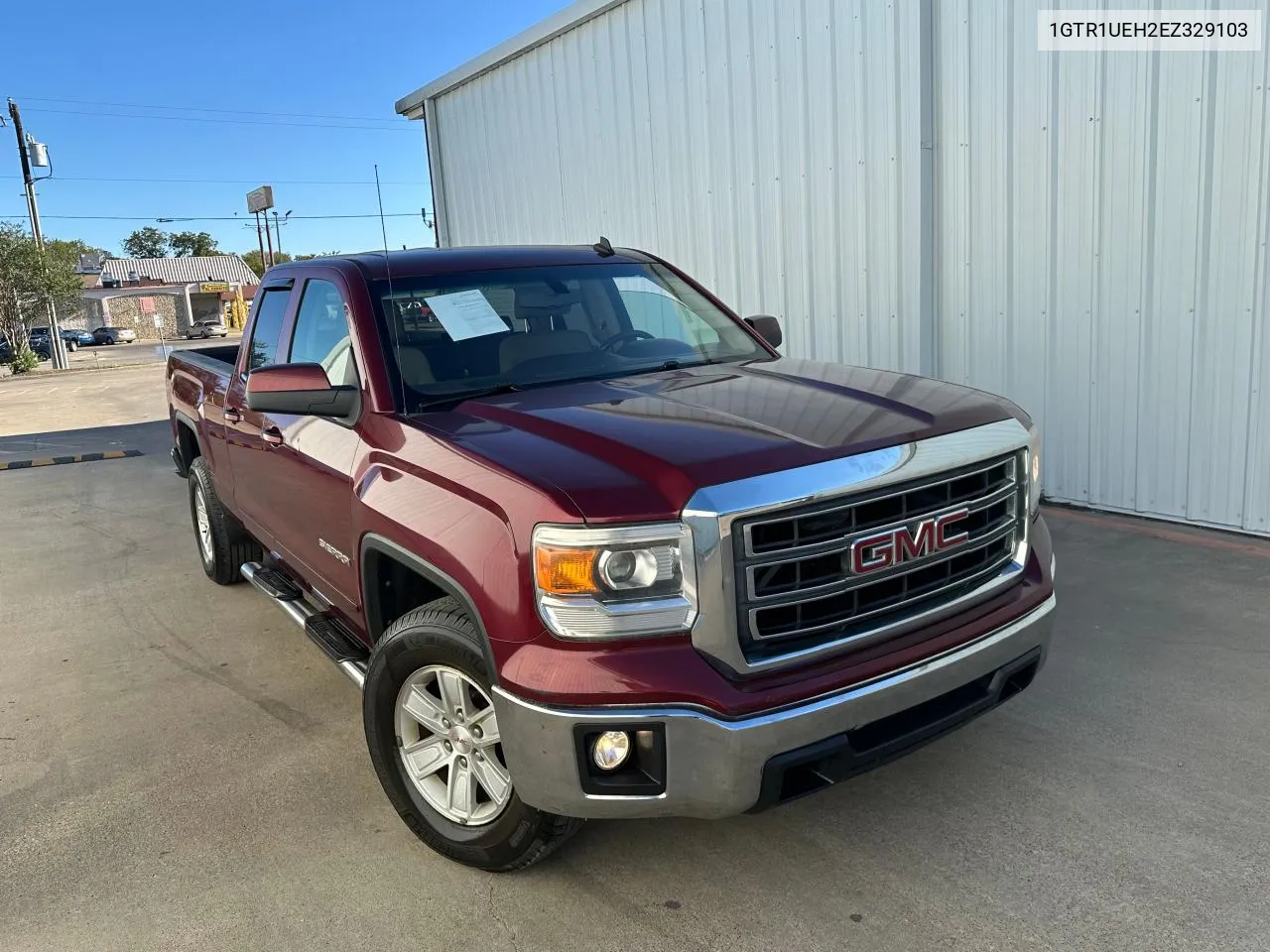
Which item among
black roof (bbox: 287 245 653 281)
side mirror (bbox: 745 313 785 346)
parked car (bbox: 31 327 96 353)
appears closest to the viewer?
black roof (bbox: 287 245 653 281)

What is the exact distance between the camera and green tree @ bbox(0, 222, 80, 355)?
1339 inches

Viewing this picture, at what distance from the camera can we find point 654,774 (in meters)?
2.40

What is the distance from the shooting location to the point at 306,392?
3.30 meters

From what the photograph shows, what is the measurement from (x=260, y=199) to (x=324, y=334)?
30515 mm

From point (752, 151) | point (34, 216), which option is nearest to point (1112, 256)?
point (752, 151)

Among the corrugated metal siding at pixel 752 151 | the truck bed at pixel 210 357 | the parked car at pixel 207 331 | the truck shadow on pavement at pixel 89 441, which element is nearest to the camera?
the truck bed at pixel 210 357

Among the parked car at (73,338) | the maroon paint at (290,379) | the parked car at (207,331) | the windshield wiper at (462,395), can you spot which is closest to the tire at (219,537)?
the maroon paint at (290,379)

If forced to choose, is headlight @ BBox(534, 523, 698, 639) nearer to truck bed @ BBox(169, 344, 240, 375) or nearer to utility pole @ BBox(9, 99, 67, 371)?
truck bed @ BBox(169, 344, 240, 375)

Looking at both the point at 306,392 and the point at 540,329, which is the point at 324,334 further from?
the point at 540,329

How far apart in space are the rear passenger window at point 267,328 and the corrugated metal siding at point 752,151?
436 centimetres

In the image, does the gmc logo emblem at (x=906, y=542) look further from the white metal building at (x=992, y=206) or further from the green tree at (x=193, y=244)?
the green tree at (x=193, y=244)

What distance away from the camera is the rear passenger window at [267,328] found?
14.7ft

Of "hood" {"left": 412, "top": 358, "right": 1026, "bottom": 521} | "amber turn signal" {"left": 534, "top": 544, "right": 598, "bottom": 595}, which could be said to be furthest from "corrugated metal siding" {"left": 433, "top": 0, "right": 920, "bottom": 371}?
"amber turn signal" {"left": 534, "top": 544, "right": 598, "bottom": 595}

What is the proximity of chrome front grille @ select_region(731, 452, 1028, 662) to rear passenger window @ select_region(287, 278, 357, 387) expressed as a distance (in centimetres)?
172
